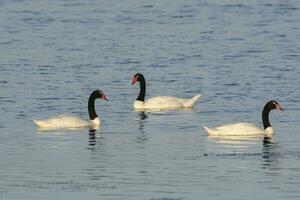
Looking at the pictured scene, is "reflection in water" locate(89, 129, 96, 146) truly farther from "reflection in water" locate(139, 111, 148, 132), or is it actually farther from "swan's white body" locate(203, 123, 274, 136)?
"swan's white body" locate(203, 123, 274, 136)

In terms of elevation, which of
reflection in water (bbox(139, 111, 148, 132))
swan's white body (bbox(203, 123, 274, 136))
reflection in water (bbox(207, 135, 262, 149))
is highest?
swan's white body (bbox(203, 123, 274, 136))

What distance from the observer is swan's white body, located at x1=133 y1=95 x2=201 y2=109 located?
101 ft

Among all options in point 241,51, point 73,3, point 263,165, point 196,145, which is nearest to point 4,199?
point 263,165

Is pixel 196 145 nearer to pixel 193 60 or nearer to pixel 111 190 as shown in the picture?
pixel 111 190

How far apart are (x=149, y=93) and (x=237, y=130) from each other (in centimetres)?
926

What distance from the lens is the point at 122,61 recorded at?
130 ft

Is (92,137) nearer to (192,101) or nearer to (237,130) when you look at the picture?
A: (237,130)

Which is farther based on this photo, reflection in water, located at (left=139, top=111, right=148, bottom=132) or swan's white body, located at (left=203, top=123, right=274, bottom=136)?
reflection in water, located at (left=139, top=111, right=148, bottom=132)

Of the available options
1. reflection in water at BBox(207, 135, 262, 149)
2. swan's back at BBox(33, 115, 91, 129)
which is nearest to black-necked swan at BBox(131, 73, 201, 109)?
swan's back at BBox(33, 115, 91, 129)

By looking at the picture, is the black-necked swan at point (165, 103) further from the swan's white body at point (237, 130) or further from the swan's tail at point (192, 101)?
the swan's white body at point (237, 130)

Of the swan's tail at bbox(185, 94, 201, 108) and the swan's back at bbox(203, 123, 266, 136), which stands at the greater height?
the swan's back at bbox(203, 123, 266, 136)

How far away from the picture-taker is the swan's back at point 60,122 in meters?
26.4

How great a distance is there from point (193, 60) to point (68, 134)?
46.5 ft

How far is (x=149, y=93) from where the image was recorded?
34625mm
